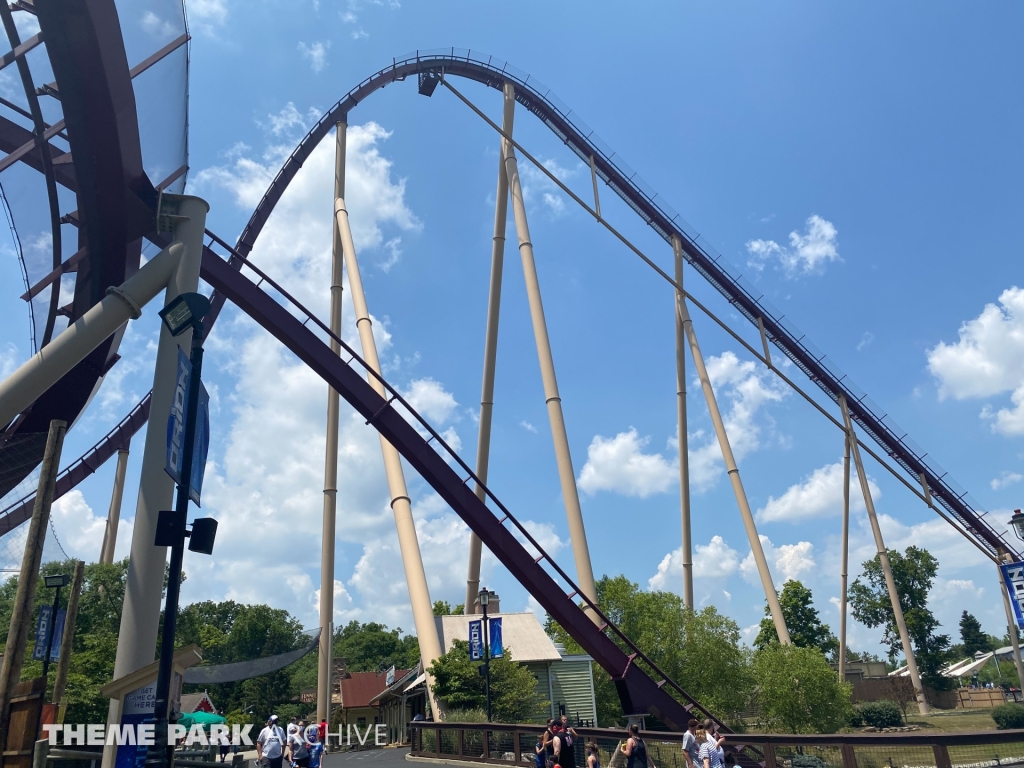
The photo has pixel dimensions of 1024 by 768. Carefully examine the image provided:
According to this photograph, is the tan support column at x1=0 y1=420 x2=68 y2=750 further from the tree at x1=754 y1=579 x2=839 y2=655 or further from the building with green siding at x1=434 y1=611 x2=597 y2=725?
the tree at x1=754 y1=579 x2=839 y2=655

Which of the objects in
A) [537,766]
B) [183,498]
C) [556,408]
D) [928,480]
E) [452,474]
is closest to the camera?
[183,498]

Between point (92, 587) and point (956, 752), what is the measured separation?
4689cm

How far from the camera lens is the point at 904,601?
63.6 m

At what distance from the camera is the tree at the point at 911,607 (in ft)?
202

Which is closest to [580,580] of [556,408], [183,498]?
[556,408]

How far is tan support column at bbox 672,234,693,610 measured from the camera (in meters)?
30.4

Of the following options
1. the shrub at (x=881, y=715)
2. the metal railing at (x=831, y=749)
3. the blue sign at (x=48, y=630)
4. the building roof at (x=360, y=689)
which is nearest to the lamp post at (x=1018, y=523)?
the metal railing at (x=831, y=749)

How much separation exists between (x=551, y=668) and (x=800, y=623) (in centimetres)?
4850

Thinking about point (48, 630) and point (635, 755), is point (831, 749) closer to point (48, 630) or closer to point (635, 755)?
point (635, 755)

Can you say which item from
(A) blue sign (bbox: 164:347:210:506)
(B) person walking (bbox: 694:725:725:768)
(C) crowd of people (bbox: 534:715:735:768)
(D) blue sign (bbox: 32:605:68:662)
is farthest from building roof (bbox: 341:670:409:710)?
(A) blue sign (bbox: 164:347:210:506)

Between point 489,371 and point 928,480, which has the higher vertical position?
point 489,371

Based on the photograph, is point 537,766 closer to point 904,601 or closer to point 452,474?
point 452,474

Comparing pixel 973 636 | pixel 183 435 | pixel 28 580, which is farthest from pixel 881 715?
pixel 973 636

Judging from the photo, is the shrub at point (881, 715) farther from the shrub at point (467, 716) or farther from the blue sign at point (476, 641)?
the shrub at point (467, 716)
